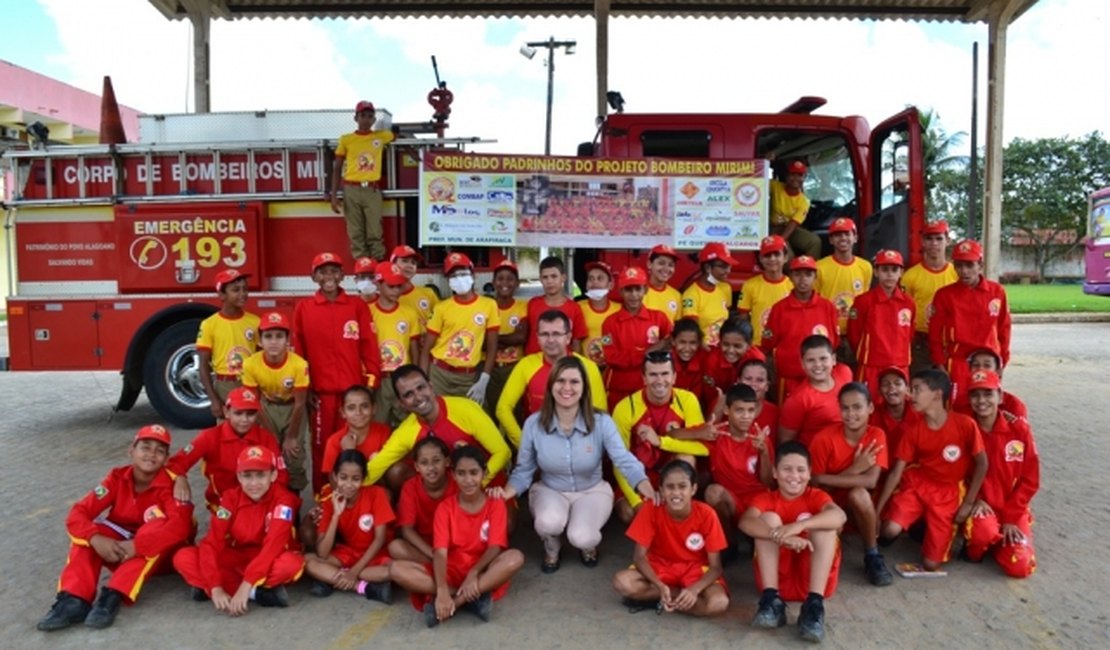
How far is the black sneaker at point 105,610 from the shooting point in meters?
3.56

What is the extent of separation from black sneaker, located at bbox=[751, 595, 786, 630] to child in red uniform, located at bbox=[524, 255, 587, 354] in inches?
81.8

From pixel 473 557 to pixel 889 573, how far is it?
6.77ft

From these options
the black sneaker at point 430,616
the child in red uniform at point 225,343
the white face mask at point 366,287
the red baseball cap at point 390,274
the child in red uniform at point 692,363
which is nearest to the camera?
the black sneaker at point 430,616

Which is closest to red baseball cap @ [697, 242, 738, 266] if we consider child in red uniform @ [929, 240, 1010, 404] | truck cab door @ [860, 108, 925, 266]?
child in red uniform @ [929, 240, 1010, 404]

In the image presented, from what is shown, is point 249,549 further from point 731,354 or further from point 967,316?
point 967,316

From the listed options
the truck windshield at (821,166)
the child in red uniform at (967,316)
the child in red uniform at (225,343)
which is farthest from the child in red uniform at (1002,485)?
the child in red uniform at (225,343)

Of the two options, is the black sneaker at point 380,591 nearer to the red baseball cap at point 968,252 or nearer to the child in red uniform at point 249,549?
the child in red uniform at point 249,549

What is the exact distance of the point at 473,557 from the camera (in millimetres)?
3812

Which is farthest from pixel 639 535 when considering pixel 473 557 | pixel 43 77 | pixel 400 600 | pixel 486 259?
pixel 43 77

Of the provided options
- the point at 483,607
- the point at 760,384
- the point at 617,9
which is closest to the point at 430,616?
the point at 483,607

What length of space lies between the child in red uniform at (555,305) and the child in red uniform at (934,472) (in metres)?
1.97

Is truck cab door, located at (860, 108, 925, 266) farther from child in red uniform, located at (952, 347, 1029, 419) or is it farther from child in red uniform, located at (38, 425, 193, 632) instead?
child in red uniform, located at (38, 425, 193, 632)

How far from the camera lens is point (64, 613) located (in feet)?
11.7

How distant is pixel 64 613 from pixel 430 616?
1628 millimetres
